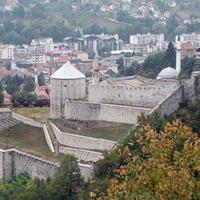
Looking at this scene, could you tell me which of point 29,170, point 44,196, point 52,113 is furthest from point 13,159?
point 44,196

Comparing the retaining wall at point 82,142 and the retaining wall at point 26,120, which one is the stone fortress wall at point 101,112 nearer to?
the retaining wall at point 26,120

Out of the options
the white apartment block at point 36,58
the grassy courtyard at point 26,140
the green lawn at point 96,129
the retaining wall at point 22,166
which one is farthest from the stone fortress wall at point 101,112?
the white apartment block at point 36,58

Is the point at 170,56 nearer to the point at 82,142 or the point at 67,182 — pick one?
the point at 82,142

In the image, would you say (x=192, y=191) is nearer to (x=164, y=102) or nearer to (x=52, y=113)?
(x=164, y=102)

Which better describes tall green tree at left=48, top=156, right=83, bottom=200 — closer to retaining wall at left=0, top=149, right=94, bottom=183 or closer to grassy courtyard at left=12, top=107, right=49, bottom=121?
retaining wall at left=0, top=149, right=94, bottom=183

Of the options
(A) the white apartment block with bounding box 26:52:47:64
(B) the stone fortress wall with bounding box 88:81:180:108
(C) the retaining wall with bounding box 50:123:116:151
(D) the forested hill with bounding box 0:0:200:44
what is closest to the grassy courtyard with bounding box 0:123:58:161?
(C) the retaining wall with bounding box 50:123:116:151

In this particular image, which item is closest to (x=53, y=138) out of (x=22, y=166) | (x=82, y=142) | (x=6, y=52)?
(x=22, y=166)
